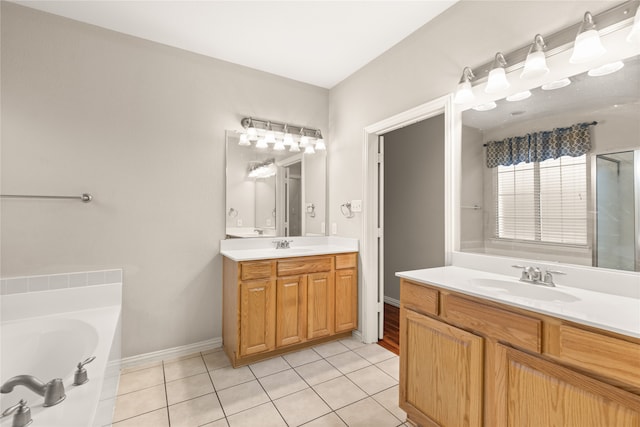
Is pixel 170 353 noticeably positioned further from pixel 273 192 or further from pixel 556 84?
pixel 556 84

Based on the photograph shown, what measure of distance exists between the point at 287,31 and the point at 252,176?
50.5 inches

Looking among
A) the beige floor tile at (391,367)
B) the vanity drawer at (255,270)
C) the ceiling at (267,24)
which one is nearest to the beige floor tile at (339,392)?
the beige floor tile at (391,367)

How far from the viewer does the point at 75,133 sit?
7.01 ft

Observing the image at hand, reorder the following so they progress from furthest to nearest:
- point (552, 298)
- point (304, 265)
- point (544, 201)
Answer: point (304, 265)
point (544, 201)
point (552, 298)

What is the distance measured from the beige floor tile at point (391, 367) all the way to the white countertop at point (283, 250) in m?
0.99

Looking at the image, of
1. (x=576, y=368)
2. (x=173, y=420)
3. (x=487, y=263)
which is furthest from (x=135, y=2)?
(x=576, y=368)

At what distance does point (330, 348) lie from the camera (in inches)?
103

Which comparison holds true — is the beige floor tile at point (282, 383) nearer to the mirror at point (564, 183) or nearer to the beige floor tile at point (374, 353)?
the beige floor tile at point (374, 353)

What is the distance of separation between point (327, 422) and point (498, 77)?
219cm

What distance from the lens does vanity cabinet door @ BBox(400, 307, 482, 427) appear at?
130 cm

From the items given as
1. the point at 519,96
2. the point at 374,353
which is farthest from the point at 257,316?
the point at 519,96

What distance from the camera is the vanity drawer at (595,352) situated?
884mm

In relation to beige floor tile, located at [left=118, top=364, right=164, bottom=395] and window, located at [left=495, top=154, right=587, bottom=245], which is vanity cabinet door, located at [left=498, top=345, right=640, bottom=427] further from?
beige floor tile, located at [left=118, top=364, right=164, bottom=395]

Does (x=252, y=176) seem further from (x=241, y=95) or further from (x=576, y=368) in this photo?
(x=576, y=368)
